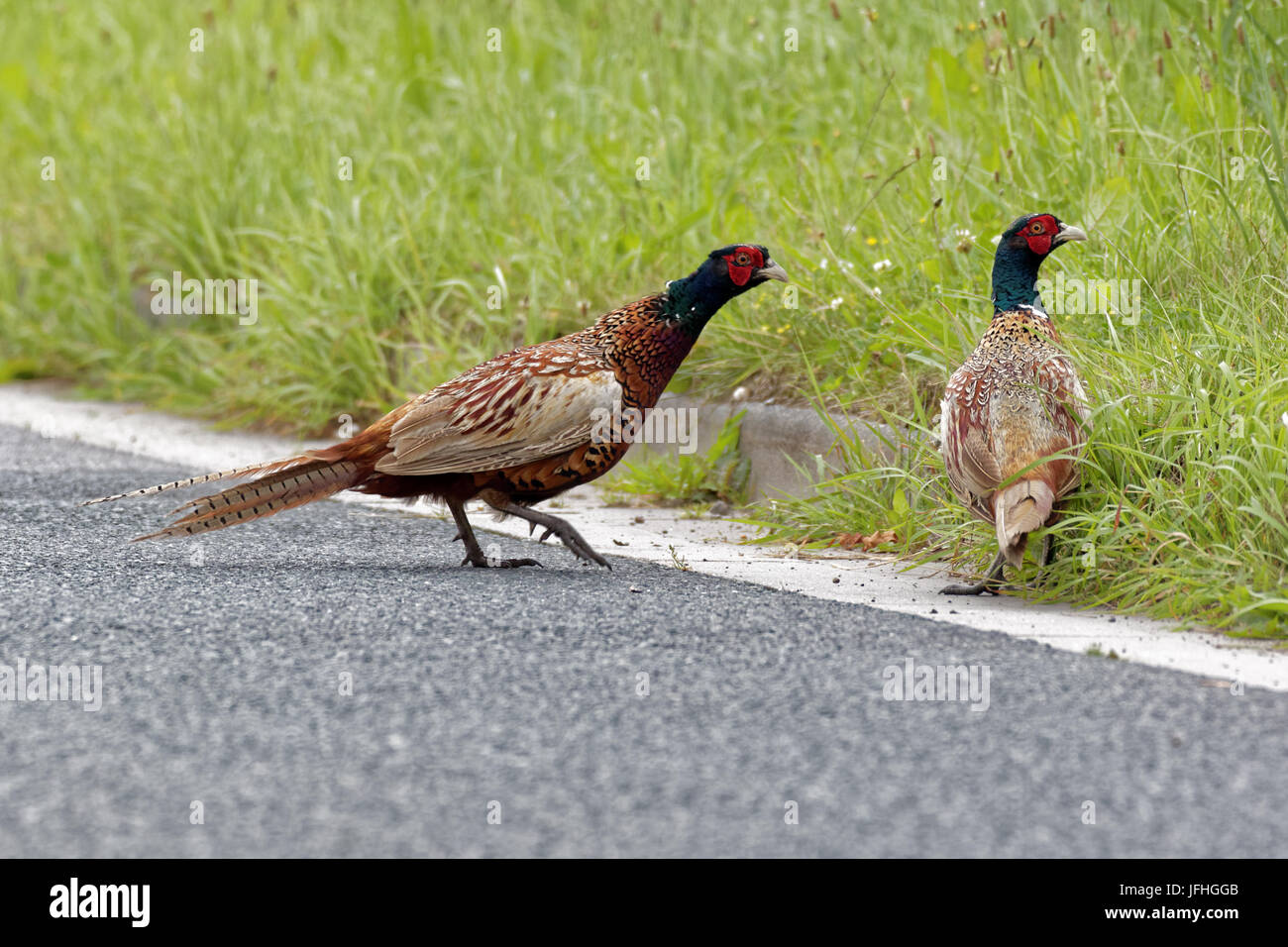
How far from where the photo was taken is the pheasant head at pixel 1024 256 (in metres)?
5.62

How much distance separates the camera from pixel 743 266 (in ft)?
19.6

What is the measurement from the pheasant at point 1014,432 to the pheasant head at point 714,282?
0.96 meters

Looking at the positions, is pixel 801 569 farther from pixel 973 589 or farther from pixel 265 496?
pixel 265 496

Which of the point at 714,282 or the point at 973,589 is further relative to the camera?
the point at 714,282

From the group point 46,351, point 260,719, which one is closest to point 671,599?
point 260,719

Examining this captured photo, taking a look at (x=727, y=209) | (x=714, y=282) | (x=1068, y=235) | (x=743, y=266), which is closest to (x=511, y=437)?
(x=714, y=282)

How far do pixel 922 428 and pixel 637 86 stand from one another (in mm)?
5311

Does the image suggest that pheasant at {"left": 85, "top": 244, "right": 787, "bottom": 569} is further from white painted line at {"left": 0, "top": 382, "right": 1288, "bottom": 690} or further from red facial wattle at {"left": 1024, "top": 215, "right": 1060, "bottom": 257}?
red facial wattle at {"left": 1024, "top": 215, "right": 1060, "bottom": 257}

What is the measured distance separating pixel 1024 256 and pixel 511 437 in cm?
186

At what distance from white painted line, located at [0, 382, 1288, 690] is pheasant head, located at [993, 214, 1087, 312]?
0.97m

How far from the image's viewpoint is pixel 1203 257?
620 cm

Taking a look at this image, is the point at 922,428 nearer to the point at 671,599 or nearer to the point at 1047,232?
the point at 1047,232

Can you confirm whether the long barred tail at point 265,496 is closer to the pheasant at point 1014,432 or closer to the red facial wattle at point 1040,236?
the pheasant at point 1014,432

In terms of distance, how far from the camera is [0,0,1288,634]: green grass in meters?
5.39
